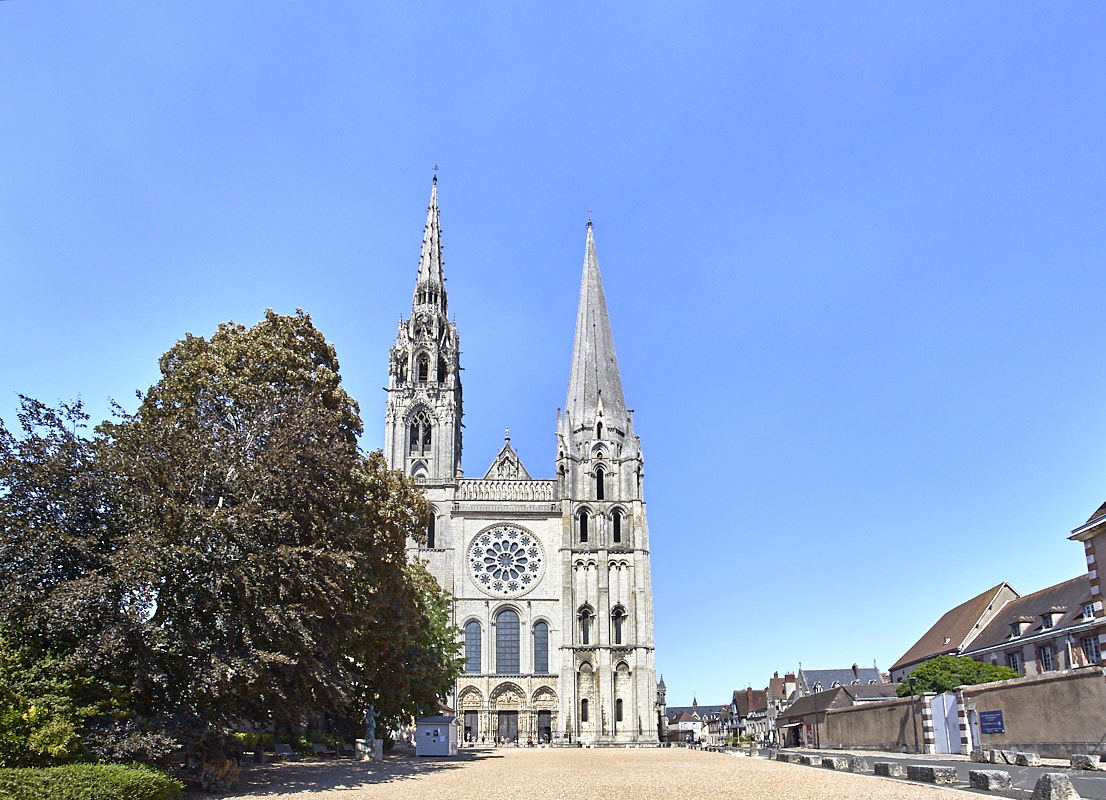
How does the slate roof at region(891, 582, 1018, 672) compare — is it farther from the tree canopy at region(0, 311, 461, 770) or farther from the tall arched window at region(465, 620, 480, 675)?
the tree canopy at region(0, 311, 461, 770)

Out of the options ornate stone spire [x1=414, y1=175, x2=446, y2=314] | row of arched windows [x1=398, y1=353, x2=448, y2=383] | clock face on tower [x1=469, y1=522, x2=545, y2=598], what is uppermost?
ornate stone spire [x1=414, y1=175, x2=446, y2=314]

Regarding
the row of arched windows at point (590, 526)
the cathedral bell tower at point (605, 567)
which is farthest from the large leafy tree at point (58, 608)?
the row of arched windows at point (590, 526)

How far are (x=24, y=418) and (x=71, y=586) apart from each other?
4.49m

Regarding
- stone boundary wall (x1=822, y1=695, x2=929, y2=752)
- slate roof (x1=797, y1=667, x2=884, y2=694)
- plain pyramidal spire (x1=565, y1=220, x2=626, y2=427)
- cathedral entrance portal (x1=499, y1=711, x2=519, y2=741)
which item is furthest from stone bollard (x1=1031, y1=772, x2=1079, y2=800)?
slate roof (x1=797, y1=667, x2=884, y2=694)

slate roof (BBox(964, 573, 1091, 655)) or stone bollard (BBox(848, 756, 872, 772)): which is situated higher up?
slate roof (BBox(964, 573, 1091, 655))

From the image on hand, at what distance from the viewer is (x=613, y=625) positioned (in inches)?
2084

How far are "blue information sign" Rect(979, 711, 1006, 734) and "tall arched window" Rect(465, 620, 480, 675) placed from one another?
3286cm

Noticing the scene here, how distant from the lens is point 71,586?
1550 cm

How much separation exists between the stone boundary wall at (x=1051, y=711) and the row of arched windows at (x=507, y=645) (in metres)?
31.3

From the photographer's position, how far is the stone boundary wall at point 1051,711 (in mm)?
19766

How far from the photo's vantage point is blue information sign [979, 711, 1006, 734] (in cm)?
2353

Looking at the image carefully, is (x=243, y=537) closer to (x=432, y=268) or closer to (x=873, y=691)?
(x=432, y=268)

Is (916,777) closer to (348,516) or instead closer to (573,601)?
(348,516)

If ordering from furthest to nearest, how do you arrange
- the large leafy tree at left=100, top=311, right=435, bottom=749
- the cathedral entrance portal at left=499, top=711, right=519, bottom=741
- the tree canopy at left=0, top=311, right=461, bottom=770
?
the cathedral entrance portal at left=499, top=711, right=519, bottom=741, the large leafy tree at left=100, top=311, right=435, bottom=749, the tree canopy at left=0, top=311, right=461, bottom=770
